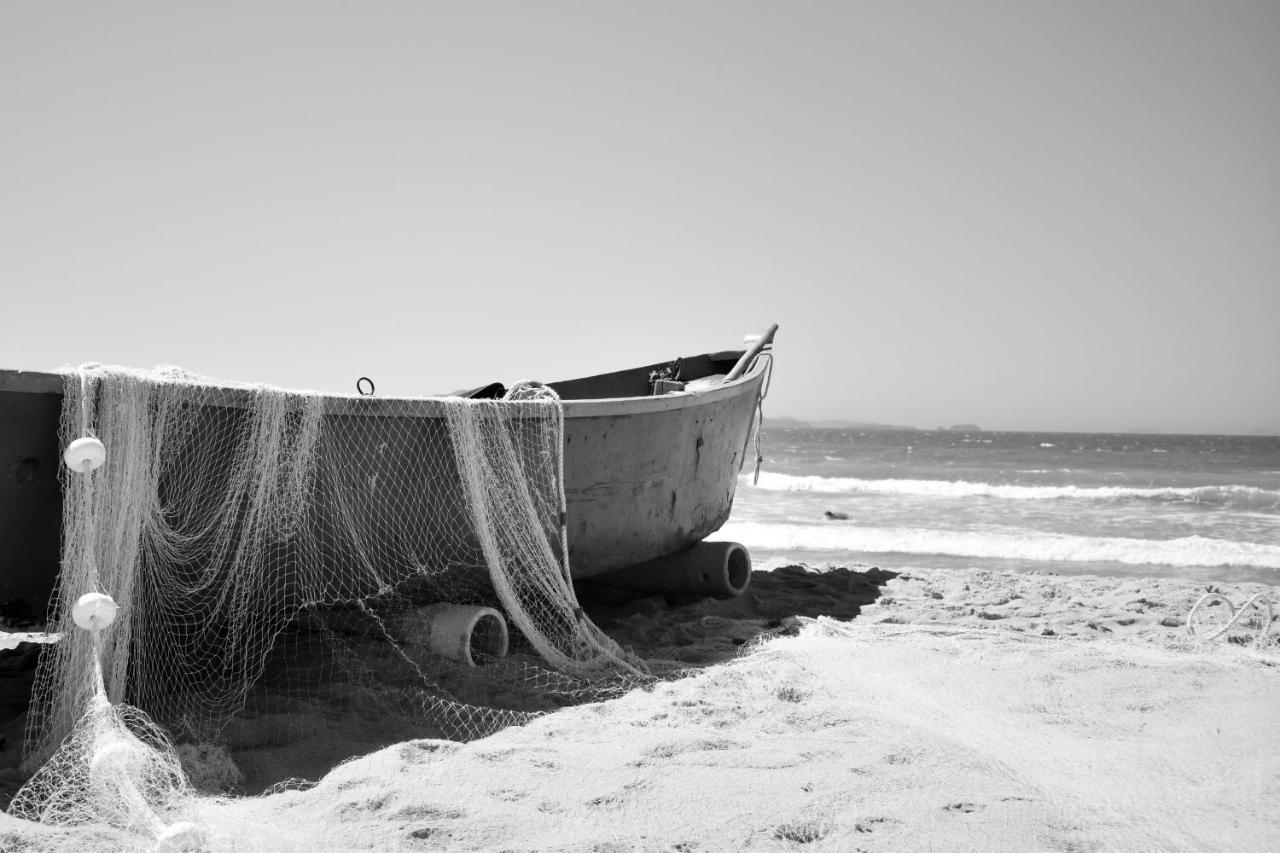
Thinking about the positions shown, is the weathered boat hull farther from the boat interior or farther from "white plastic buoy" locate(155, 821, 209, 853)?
"white plastic buoy" locate(155, 821, 209, 853)

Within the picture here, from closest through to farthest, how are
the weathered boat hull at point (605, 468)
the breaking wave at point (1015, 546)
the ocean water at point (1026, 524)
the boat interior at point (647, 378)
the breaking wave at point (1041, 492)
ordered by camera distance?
the weathered boat hull at point (605, 468)
the boat interior at point (647, 378)
the ocean water at point (1026, 524)
the breaking wave at point (1015, 546)
the breaking wave at point (1041, 492)

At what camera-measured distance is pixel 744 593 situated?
22.1ft

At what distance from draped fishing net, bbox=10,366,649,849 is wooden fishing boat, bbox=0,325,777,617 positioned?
0.21 meters

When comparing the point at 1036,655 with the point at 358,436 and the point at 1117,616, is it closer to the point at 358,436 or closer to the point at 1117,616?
the point at 1117,616

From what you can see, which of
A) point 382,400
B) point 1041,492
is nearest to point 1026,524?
point 1041,492

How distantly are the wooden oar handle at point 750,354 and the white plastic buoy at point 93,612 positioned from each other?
4.69m

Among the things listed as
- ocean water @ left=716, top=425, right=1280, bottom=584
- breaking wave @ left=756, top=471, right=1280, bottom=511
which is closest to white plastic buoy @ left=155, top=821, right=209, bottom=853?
ocean water @ left=716, top=425, right=1280, bottom=584

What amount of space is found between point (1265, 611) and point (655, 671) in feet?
14.0

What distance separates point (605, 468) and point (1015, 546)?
758 centimetres

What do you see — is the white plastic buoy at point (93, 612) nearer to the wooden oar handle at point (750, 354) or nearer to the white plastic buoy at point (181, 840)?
the white plastic buoy at point (181, 840)

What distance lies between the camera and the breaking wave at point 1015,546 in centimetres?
1040

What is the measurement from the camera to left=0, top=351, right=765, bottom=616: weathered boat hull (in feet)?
11.3

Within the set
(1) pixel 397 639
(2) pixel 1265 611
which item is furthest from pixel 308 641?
(2) pixel 1265 611

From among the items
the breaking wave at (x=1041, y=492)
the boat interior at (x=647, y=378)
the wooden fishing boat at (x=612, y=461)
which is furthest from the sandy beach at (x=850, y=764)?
the breaking wave at (x=1041, y=492)
